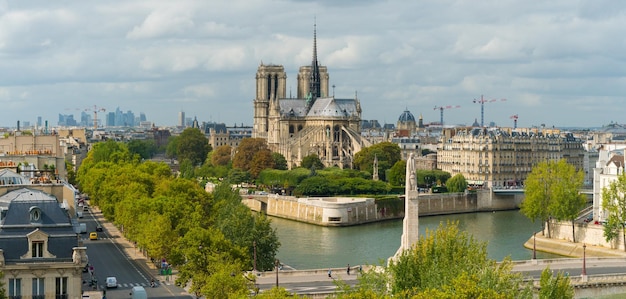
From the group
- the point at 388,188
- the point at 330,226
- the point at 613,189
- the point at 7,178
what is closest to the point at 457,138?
the point at 388,188

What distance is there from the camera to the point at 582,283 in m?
44.1

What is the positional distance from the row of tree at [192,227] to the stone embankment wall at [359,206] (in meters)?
12.5

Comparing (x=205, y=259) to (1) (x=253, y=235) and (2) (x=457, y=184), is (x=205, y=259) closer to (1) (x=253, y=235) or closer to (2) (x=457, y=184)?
(1) (x=253, y=235)

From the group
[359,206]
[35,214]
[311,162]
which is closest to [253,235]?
[35,214]

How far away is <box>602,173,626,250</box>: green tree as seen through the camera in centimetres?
6050

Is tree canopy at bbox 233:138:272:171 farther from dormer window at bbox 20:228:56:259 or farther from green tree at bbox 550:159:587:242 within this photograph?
dormer window at bbox 20:228:56:259

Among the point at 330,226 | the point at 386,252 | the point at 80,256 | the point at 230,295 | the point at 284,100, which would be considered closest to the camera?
the point at 80,256

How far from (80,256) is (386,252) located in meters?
35.8

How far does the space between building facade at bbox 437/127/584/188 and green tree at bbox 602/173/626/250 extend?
43.8 m

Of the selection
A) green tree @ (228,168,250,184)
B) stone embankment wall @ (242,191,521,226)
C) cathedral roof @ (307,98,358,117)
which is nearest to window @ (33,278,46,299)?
stone embankment wall @ (242,191,521,226)

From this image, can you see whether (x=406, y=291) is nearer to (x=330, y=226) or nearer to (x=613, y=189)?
(x=613, y=189)

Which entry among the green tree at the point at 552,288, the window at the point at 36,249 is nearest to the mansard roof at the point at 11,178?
the window at the point at 36,249

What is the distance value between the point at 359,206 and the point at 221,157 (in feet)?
194

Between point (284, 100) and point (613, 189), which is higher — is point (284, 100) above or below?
above
